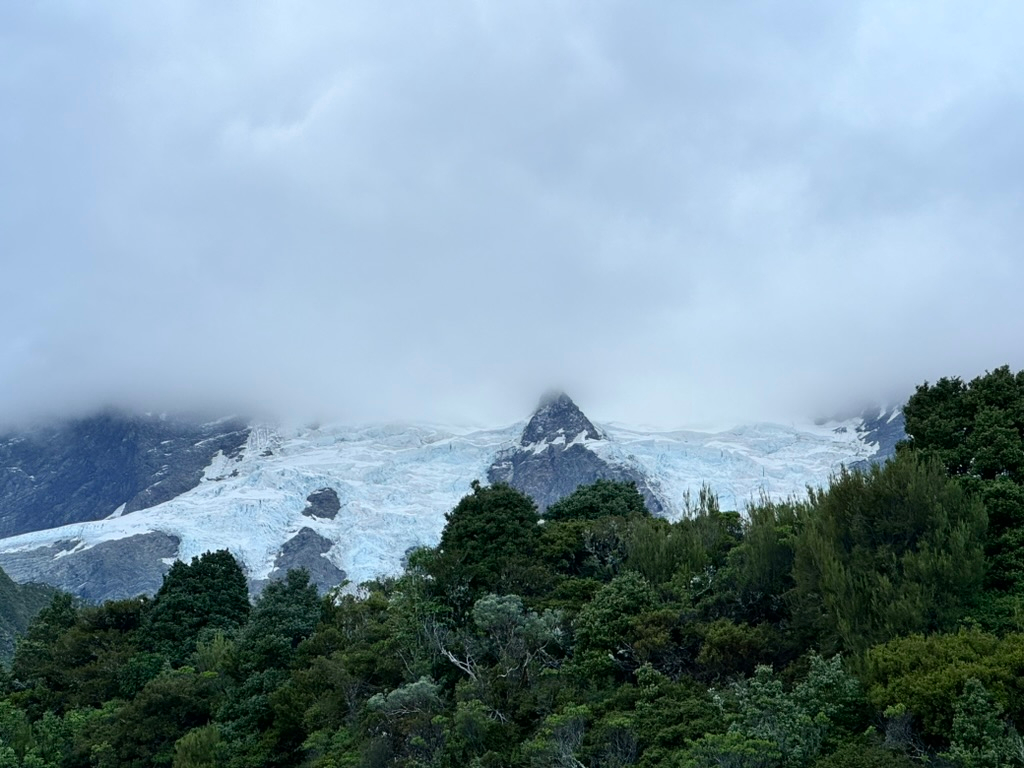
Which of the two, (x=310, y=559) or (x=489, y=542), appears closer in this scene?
(x=489, y=542)

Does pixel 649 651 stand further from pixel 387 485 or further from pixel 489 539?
pixel 387 485

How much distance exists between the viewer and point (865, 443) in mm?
181125

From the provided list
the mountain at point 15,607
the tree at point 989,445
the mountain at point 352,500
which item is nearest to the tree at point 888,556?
the tree at point 989,445

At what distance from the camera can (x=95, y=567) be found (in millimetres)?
158000

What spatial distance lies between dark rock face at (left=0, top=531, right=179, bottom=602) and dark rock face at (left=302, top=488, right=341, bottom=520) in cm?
2471

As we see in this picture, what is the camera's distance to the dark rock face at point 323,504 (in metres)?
146

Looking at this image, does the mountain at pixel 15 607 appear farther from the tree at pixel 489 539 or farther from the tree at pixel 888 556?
the tree at pixel 888 556

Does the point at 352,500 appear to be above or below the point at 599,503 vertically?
below

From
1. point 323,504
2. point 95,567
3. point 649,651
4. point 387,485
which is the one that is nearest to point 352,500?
point 323,504

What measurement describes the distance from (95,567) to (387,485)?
51.5m

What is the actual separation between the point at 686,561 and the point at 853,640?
31.6 ft

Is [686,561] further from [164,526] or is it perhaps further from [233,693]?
[164,526]

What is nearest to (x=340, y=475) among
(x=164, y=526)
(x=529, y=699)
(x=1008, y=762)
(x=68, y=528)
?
(x=164, y=526)

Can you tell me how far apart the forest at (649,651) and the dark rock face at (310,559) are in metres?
92.8
